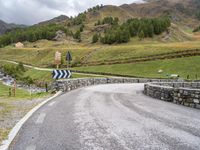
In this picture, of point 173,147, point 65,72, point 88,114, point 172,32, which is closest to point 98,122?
point 88,114

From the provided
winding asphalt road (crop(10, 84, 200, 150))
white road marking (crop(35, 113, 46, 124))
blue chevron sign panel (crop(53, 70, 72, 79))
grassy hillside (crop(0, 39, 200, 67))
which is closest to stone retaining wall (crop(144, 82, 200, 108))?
winding asphalt road (crop(10, 84, 200, 150))

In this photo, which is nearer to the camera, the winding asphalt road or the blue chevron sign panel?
the winding asphalt road

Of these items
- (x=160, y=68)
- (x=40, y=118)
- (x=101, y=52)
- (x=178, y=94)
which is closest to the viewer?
(x=40, y=118)

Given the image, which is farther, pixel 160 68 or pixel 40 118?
pixel 160 68

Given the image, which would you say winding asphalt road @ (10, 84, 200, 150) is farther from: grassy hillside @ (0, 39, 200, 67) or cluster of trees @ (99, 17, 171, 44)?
cluster of trees @ (99, 17, 171, 44)

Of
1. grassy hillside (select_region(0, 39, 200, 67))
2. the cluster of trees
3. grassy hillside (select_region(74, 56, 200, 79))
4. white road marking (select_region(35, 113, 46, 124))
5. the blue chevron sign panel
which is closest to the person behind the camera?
white road marking (select_region(35, 113, 46, 124))

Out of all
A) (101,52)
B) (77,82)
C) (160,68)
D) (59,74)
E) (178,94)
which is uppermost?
(101,52)

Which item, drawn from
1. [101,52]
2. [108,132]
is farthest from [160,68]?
[108,132]

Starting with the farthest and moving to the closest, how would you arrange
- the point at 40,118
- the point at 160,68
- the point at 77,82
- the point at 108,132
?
the point at 160,68 → the point at 77,82 → the point at 40,118 → the point at 108,132

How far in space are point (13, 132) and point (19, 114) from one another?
386 centimetres

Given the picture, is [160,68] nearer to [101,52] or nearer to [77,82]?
[77,82]

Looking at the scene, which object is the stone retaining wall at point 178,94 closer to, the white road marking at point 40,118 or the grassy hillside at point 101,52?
the white road marking at point 40,118

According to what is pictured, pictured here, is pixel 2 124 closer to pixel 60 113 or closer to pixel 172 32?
pixel 60 113

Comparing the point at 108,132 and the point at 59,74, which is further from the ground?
the point at 59,74
